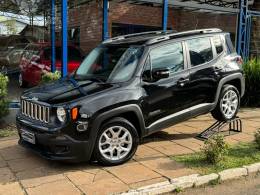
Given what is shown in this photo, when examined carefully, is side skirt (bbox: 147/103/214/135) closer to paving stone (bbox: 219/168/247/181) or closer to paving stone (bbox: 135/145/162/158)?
paving stone (bbox: 135/145/162/158)

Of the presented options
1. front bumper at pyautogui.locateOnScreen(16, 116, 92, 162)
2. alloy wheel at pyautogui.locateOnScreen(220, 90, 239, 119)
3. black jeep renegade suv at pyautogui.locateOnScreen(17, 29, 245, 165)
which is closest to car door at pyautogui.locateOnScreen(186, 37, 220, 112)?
black jeep renegade suv at pyautogui.locateOnScreen(17, 29, 245, 165)

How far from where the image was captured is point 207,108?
7.23 metres

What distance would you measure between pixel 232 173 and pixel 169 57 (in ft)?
7.13

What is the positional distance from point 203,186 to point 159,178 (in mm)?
580

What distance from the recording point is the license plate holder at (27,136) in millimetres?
5789

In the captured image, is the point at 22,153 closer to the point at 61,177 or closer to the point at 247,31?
the point at 61,177

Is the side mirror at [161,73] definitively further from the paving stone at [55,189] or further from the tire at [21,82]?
the tire at [21,82]

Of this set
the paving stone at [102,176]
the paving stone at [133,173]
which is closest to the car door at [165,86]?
the paving stone at [133,173]

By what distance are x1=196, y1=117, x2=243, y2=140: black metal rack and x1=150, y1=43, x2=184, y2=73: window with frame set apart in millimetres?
1383

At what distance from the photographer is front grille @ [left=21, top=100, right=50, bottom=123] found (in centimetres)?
568

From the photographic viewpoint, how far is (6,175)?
18.4 ft

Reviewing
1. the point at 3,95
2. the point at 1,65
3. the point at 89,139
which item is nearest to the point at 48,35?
the point at 1,65

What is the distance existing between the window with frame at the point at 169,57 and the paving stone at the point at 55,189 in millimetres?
2324

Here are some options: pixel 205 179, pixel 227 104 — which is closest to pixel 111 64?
pixel 205 179
